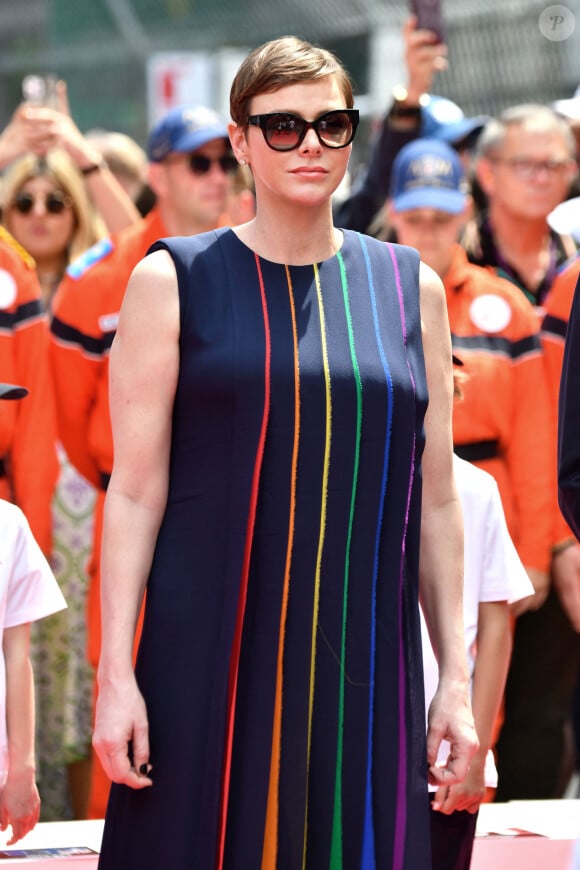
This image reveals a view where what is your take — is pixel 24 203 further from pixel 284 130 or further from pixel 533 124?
pixel 284 130

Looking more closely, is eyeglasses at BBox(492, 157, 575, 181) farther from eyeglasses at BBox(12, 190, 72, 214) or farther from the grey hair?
eyeglasses at BBox(12, 190, 72, 214)

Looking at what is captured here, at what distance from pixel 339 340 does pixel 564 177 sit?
12.9ft

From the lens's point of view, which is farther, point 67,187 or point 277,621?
point 67,187

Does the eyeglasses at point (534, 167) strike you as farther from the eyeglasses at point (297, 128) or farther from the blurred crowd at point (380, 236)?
the eyeglasses at point (297, 128)

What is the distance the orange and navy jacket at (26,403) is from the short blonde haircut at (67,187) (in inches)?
45.9

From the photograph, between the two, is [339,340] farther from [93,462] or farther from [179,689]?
[93,462]

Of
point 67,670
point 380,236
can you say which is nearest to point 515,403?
point 380,236

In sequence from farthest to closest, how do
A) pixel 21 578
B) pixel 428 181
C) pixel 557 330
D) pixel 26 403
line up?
pixel 428 181
pixel 557 330
pixel 26 403
pixel 21 578

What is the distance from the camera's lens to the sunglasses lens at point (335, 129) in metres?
2.94

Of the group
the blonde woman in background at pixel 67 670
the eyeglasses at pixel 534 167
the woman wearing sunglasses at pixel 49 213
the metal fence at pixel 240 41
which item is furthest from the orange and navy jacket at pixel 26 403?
the metal fence at pixel 240 41

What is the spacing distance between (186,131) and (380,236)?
2.87ft

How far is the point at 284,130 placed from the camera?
9.62 ft

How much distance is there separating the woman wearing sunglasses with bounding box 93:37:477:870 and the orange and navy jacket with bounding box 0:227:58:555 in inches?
90.7

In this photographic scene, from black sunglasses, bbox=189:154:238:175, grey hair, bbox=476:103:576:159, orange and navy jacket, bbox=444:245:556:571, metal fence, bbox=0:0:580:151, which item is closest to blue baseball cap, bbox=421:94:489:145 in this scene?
grey hair, bbox=476:103:576:159
